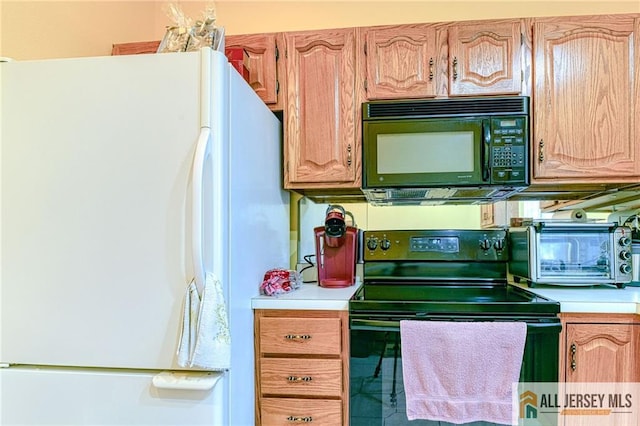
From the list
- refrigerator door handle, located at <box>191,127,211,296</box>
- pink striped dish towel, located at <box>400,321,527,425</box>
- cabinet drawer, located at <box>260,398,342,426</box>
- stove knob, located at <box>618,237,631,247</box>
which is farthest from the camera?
stove knob, located at <box>618,237,631,247</box>

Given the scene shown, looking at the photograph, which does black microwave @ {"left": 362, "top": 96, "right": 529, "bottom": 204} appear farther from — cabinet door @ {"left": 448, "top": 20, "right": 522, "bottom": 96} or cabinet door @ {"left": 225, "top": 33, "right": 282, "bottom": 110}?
cabinet door @ {"left": 225, "top": 33, "right": 282, "bottom": 110}

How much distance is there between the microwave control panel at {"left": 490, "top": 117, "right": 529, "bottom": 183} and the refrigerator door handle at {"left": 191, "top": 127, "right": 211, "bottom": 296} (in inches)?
49.7

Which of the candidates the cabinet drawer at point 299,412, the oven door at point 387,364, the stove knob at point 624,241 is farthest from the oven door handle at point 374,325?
the stove knob at point 624,241

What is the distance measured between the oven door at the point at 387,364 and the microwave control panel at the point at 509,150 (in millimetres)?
641

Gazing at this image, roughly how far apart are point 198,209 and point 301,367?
75 centimetres

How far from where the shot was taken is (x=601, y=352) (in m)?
1.37

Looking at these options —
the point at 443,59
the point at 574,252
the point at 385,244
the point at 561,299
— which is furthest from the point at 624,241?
the point at 443,59

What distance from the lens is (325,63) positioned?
1.82 m

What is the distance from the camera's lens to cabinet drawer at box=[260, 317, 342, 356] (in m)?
1.45

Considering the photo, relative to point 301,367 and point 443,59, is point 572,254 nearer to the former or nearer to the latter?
point 443,59

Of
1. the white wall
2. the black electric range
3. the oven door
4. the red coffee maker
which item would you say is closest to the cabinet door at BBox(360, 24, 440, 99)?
the white wall

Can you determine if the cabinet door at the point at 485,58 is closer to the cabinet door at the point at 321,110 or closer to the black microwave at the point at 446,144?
the black microwave at the point at 446,144

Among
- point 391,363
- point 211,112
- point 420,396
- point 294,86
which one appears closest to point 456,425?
point 420,396

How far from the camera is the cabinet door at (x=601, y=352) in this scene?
1.36 meters
